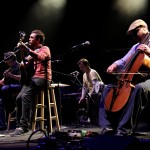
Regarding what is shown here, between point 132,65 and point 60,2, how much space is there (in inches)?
224

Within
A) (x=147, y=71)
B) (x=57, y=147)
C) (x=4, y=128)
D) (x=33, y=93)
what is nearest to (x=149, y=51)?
(x=147, y=71)

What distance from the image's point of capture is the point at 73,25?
9562 millimetres

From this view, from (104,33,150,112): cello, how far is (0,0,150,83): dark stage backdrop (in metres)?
4.91

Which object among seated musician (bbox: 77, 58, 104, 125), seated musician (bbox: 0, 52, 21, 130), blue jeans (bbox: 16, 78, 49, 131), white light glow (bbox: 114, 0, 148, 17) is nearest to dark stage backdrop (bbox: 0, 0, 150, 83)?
white light glow (bbox: 114, 0, 148, 17)

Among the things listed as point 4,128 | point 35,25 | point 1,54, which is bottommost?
point 4,128

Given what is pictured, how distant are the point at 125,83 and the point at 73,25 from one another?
5.58 m

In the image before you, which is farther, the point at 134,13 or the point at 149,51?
the point at 134,13

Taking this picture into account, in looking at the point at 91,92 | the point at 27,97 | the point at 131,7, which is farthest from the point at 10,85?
the point at 131,7

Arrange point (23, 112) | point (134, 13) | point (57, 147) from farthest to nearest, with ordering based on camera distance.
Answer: point (134, 13)
point (23, 112)
point (57, 147)

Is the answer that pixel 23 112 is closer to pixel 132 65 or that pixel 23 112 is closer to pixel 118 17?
pixel 132 65

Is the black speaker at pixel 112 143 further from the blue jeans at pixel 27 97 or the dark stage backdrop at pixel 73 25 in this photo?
the dark stage backdrop at pixel 73 25

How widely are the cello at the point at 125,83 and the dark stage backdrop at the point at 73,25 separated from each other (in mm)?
4913

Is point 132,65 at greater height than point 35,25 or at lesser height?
lesser

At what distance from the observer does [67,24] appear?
9.60 metres
